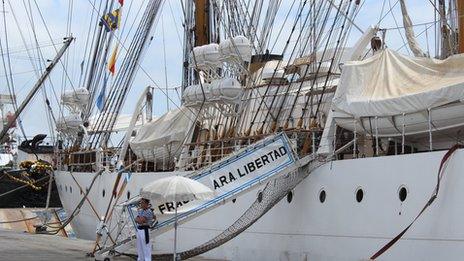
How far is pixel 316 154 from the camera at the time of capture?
51.7 feet

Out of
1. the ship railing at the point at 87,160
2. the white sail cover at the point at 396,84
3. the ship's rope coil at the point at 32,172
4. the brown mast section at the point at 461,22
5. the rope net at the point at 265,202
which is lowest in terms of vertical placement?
the ship's rope coil at the point at 32,172

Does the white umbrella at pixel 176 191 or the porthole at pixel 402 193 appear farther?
the white umbrella at pixel 176 191

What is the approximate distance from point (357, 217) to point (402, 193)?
119 centimetres

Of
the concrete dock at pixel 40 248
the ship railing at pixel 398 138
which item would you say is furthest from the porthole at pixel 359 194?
the concrete dock at pixel 40 248

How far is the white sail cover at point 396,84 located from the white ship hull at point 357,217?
923 mm

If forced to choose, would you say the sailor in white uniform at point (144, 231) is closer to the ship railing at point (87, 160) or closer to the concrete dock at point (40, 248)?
the concrete dock at point (40, 248)

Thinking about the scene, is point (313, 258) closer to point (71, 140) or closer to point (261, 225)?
point (261, 225)

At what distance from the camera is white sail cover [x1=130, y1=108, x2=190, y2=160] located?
23562 mm

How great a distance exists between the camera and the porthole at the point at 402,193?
13185mm

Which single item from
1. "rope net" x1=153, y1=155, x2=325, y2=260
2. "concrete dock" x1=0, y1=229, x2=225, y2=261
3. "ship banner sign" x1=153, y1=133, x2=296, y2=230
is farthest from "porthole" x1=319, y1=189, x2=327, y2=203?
"concrete dock" x1=0, y1=229, x2=225, y2=261

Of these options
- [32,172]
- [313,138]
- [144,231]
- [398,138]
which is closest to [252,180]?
[313,138]

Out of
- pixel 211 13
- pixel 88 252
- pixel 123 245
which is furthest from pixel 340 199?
pixel 211 13

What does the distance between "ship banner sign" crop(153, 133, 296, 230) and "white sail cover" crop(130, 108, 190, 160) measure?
6958mm

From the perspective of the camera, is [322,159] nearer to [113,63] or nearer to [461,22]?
[461,22]
